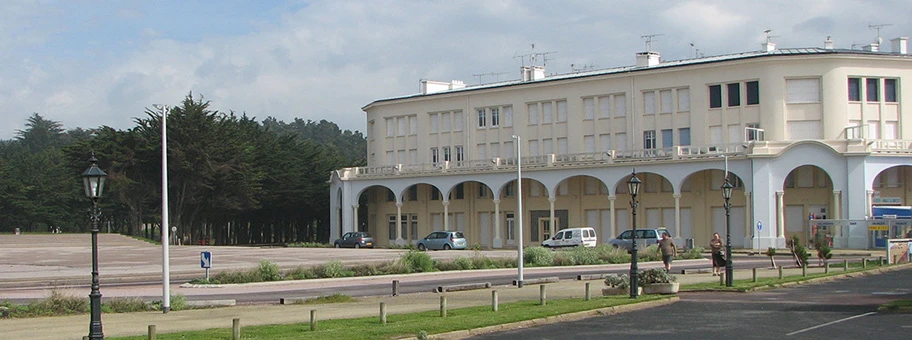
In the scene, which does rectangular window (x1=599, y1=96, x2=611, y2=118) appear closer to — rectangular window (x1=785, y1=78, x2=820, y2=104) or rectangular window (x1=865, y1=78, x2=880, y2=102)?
rectangular window (x1=785, y1=78, x2=820, y2=104)

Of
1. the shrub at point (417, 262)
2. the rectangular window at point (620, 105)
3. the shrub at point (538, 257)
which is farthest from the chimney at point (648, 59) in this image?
the shrub at point (417, 262)

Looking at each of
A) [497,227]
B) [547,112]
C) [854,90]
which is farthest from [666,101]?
[497,227]

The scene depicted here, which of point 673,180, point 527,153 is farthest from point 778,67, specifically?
point 527,153

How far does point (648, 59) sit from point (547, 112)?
7.95m

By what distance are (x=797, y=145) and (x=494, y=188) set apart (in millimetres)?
21596

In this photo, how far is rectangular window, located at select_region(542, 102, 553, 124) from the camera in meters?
77.2

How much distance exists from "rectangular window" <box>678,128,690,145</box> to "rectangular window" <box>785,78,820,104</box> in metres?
6.88

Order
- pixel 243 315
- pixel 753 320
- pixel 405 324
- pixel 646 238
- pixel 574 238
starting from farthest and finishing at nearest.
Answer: pixel 574 238 → pixel 646 238 → pixel 243 315 → pixel 753 320 → pixel 405 324

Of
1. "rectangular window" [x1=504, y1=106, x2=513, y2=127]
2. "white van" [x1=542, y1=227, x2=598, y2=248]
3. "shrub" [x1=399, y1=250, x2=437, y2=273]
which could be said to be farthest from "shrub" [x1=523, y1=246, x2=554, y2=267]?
"rectangular window" [x1=504, y1=106, x2=513, y2=127]

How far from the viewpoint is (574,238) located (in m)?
62.8

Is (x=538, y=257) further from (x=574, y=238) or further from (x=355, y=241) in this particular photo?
(x=355, y=241)

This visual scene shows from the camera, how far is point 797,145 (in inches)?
2464

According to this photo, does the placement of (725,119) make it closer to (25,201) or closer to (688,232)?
(688,232)

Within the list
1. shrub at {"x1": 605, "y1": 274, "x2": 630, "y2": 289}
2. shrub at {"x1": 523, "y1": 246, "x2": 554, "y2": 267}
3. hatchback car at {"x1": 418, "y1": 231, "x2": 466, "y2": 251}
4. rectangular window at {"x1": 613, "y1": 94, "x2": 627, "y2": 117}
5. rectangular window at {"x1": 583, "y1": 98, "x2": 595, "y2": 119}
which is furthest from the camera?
rectangular window at {"x1": 583, "y1": 98, "x2": 595, "y2": 119}
